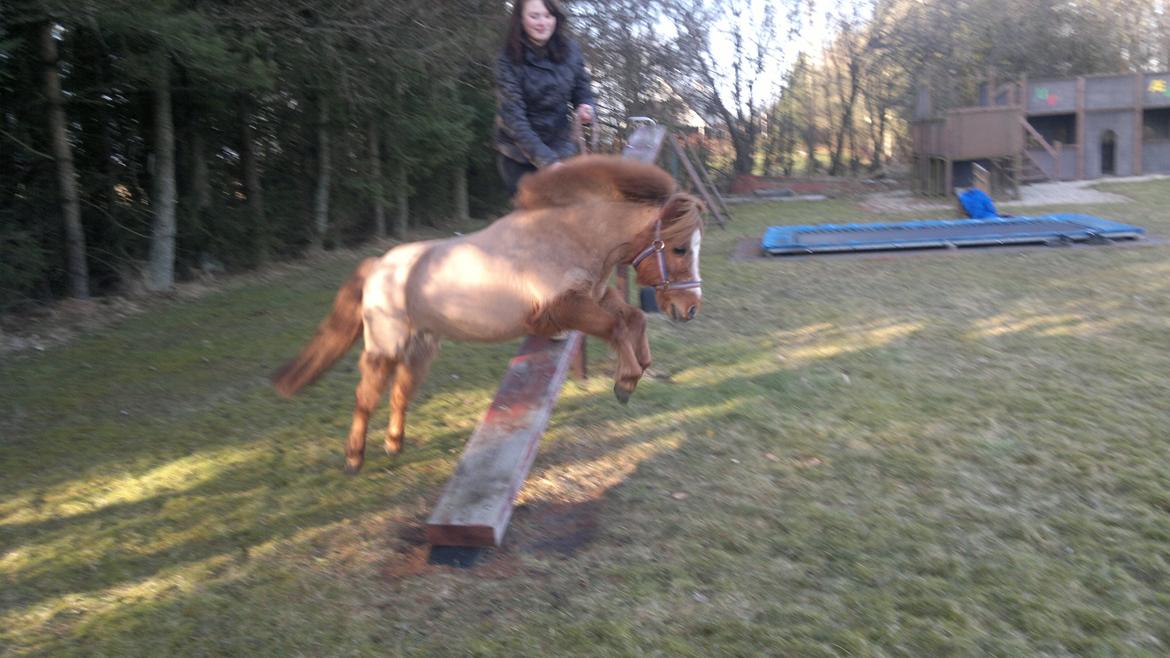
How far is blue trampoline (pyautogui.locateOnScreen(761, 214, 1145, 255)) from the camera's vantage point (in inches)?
428

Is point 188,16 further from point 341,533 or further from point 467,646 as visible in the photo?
point 467,646

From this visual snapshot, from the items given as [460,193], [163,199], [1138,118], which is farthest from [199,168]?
[1138,118]

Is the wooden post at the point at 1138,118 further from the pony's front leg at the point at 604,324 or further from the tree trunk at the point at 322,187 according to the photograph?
the pony's front leg at the point at 604,324

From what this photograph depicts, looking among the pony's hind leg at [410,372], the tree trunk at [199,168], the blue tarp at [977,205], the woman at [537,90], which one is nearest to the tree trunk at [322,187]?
the tree trunk at [199,168]

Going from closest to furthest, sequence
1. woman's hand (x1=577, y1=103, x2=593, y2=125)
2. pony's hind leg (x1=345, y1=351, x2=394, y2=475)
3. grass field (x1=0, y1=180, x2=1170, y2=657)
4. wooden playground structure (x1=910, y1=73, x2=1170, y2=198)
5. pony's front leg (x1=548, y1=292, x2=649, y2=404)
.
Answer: grass field (x1=0, y1=180, x2=1170, y2=657) → pony's front leg (x1=548, y1=292, x2=649, y2=404) → pony's hind leg (x1=345, y1=351, x2=394, y2=475) → woman's hand (x1=577, y1=103, x2=593, y2=125) → wooden playground structure (x1=910, y1=73, x2=1170, y2=198)

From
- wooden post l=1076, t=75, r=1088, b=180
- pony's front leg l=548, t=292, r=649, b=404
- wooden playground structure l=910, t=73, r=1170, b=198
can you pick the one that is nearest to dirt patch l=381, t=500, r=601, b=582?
pony's front leg l=548, t=292, r=649, b=404

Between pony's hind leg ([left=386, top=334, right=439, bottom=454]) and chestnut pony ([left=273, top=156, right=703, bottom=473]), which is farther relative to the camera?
pony's hind leg ([left=386, top=334, right=439, bottom=454])

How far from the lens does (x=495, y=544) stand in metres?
3.51

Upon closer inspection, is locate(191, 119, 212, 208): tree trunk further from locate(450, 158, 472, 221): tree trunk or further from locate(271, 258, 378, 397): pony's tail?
locate(271, 258, 378, 397): pony's tail

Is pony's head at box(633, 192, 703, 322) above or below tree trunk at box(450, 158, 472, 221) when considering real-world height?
below

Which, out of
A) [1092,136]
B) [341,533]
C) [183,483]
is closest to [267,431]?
[183,483]

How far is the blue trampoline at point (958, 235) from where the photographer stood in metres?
10.9

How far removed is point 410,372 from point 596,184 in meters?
1.39

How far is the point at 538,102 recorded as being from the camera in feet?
17.2
